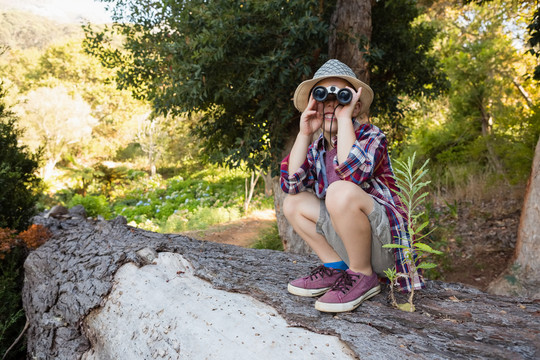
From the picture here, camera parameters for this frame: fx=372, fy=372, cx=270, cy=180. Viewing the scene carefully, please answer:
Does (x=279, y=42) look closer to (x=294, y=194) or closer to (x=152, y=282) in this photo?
(x=294, y=194)

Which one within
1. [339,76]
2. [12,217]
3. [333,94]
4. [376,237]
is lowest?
[12,217]

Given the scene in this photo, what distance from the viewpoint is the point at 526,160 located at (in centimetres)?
680

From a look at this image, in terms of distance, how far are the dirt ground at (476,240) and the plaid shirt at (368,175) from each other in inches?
119

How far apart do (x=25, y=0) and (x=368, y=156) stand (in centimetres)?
8378

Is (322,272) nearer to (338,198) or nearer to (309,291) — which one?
(309,291)

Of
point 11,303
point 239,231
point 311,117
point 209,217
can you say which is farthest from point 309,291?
point 209,217

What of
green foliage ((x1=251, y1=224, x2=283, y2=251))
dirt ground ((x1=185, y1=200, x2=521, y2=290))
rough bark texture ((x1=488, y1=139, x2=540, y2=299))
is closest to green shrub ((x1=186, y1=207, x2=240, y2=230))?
green foliage ((x1=251, y1=224, x2=283, y2=251))

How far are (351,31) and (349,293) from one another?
344 cm

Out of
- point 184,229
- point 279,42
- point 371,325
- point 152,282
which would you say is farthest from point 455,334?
point 184,229

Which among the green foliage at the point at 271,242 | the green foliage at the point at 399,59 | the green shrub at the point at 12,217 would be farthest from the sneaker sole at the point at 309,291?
the green foliage at the point at 271,242

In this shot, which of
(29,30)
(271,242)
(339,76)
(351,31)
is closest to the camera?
(339,76)

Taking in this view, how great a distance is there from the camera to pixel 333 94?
2301 mm

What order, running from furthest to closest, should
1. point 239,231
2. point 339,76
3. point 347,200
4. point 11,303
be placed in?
point 239,231 → point 11,303 → point 339,76 → point 347,200

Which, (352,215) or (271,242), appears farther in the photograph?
(271,242)
